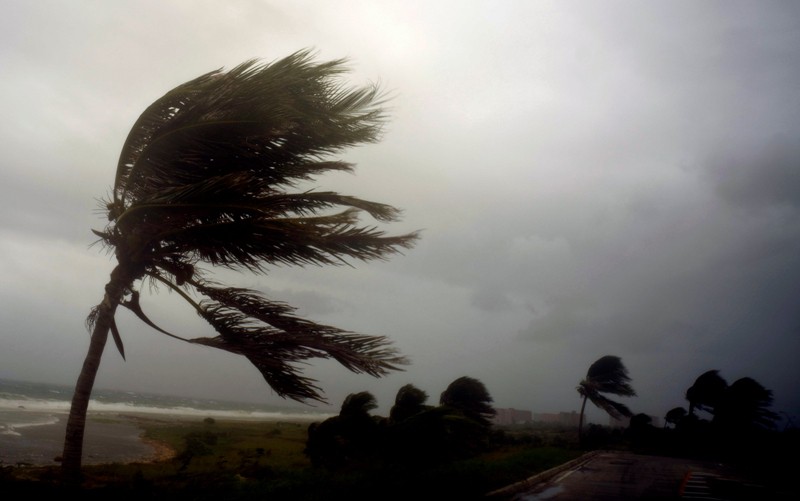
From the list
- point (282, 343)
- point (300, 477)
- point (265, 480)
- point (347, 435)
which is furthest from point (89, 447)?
point (282, 343)

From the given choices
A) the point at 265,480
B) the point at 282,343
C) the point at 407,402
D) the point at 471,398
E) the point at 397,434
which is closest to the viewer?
the point at 282,343

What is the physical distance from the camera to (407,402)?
32.9 ft

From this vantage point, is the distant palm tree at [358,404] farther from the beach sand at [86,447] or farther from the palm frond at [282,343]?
the beach sand at [86,447]

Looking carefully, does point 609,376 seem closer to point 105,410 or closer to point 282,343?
point 282,343

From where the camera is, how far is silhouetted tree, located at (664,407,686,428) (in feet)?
111

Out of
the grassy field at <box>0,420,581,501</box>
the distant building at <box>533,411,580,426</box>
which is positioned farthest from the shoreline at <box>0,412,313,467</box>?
the distant building at <box>533,411,580,426</box>

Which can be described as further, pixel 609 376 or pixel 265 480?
pixel 609 376

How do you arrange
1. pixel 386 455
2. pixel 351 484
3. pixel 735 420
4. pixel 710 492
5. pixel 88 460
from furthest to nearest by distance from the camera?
pixel 735 420 → pixel 88 460 → pixel 710 492 → pixel 386 455 → pixel 351 484

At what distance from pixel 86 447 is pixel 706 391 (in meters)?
31.8

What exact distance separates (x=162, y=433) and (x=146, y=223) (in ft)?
57.1

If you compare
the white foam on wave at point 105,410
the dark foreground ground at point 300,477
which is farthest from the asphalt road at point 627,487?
the white foam on wave at point 105,410

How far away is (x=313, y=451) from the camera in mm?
9336

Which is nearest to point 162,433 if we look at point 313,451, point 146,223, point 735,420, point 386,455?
point 313,451

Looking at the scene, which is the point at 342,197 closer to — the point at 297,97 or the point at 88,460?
Answer: the point at 297,97
